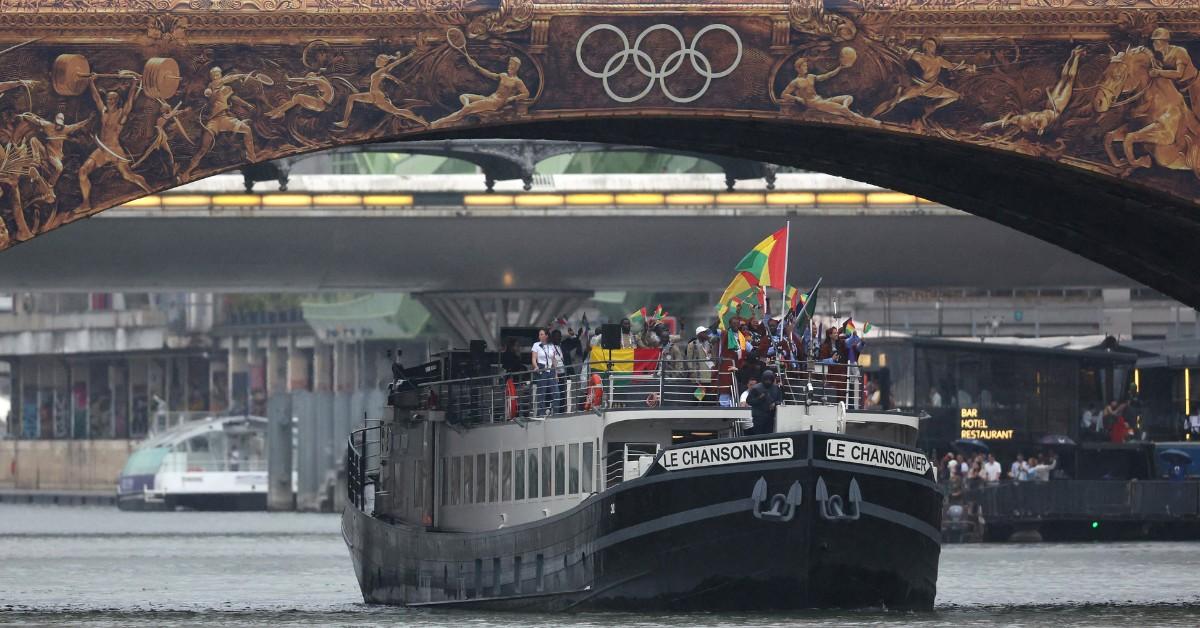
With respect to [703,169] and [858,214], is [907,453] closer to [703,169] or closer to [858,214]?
[858,214]

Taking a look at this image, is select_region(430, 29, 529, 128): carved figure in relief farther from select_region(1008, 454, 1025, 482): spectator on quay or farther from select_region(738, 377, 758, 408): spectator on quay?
select_region(1008, 454, 1025, 482): spectator on quay

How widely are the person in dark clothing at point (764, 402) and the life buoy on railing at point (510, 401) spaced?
4986 millimetres

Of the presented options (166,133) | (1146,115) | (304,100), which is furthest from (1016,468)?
(166,133)

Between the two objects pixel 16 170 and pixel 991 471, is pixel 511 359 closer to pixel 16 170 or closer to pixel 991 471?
pixel 16 170

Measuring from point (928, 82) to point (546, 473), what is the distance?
362 inches

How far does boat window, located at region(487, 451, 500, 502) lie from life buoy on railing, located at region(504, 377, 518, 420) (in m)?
0.81

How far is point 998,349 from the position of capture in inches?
2645

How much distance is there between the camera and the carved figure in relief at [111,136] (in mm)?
34469

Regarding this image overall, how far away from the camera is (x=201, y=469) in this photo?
108 meters

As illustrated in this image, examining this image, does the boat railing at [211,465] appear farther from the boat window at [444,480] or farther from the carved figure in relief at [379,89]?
the carved figure in relief at [379,89]

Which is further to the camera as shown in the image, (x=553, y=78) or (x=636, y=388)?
(x=636, y=388)

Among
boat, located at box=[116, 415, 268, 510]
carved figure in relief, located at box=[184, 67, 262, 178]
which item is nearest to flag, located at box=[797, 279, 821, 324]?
carved figure in relief, located at box=[184, 67, 262, 178]

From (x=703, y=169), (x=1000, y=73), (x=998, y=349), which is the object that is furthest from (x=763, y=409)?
(x=703, y=169)

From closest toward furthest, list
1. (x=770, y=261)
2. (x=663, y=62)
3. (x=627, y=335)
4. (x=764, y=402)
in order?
(x=663, y=62), (x=764, y=402), (x=627, y=335), (x=770, y=261)
